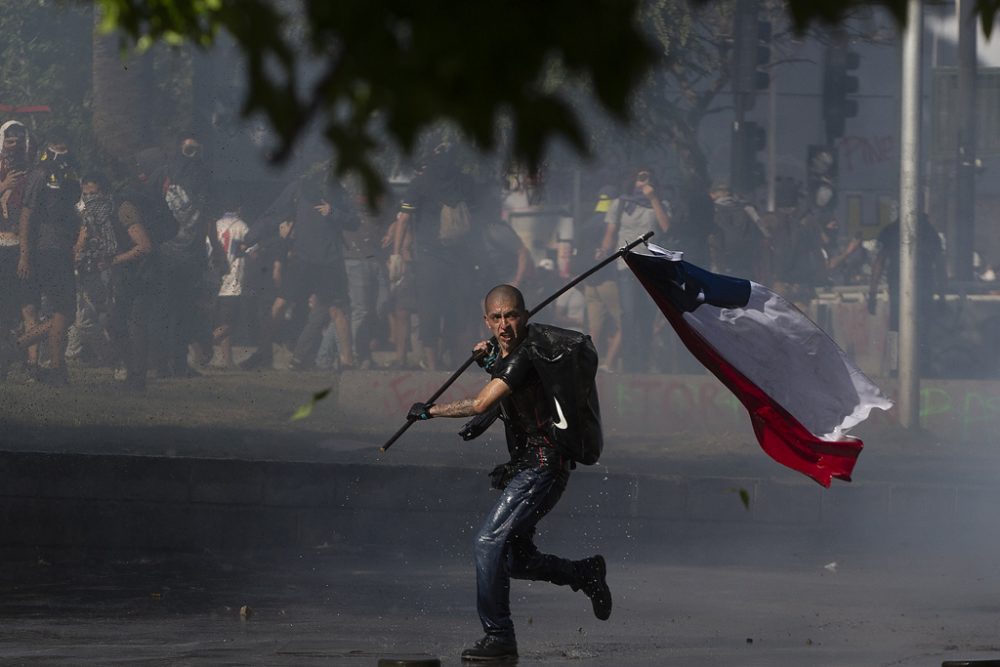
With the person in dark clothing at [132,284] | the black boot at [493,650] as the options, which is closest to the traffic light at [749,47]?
the person in dark clothing at [132,284]

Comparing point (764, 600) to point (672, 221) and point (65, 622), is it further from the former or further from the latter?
point (672, 221)

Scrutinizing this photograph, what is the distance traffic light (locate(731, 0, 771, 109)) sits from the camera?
18.2 meters

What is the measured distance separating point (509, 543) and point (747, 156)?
489 inches

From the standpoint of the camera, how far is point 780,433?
28.2 feet

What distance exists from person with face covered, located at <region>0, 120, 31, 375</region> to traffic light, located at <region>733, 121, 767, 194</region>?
22.6 ft

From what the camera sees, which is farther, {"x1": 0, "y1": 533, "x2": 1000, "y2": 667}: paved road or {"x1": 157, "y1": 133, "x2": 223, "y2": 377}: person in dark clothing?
{"x1": 157, "y1": 133, "x2": 223, "y2": 377}: person in dark clothing

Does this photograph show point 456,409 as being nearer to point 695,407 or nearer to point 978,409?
point 695,407

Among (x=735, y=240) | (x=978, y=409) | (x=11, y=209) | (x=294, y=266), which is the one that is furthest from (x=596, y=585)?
(x=978, y=409)

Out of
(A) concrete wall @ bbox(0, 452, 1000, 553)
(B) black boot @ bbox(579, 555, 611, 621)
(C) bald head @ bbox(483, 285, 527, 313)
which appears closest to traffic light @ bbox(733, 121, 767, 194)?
(A) concrete wall @ bbox(0, 452, 1000, 553)

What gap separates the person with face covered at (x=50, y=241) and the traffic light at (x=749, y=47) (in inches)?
236

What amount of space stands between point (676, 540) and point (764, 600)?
2888 mm

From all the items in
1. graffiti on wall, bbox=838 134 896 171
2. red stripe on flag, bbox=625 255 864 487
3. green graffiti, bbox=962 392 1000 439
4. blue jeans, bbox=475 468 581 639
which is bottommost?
green graffiti, bbox=962 392 1000 439

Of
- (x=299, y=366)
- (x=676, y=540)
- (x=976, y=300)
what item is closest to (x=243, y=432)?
(x=299, y=366)

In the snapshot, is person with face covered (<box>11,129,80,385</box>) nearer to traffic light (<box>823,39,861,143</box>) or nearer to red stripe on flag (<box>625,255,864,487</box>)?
traffic light (<box>823,39,861,143</box>)
